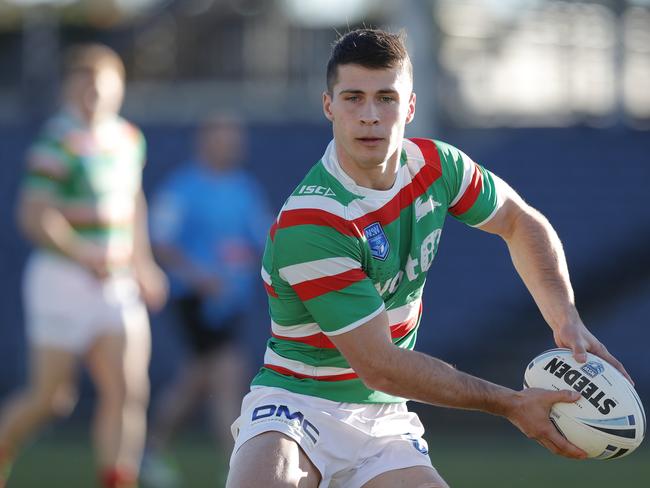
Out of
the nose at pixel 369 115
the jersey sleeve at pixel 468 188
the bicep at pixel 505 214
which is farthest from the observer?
the bicep at pixel 505 214

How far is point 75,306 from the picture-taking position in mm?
7672

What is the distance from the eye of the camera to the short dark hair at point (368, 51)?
4.61 meters

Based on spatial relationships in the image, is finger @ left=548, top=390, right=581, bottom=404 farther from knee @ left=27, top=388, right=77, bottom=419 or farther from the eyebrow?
knee @ left=27, top=388, right=77, bottom=419

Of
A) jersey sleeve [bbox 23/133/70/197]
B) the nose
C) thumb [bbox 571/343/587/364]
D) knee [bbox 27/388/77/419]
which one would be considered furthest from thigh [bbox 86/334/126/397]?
thumb [bbox 571/343/587/364]

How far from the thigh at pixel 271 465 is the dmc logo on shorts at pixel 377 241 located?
73 centimetres

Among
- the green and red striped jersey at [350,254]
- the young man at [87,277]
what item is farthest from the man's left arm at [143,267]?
the green and red striped jersey at [350,254]

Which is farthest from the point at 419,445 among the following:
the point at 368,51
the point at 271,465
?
the point at 368,51

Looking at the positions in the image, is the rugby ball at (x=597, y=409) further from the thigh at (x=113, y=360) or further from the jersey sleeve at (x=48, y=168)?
the jersey sleeve at (x=48, y=168)

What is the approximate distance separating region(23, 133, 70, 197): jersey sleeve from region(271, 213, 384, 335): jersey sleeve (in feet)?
11.7

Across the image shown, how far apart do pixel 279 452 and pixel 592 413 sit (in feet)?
3.59

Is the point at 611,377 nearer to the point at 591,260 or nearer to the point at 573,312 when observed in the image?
the point at 573,312

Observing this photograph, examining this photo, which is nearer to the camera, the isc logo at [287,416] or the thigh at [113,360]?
the isc logo at [287,416]

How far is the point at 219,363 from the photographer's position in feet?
30.4

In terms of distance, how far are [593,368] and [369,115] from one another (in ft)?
3.91
